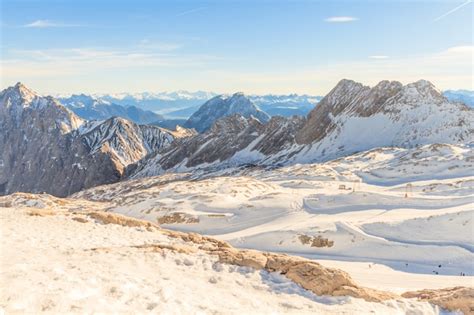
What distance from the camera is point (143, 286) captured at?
14047 mm

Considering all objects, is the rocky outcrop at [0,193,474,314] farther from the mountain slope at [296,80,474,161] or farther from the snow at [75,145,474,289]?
the mountain slope at [296,80,474,161]

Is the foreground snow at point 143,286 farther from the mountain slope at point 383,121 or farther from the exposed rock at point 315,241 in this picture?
the mountain slope at point 383,121

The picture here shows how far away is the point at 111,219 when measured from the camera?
27.1 metres

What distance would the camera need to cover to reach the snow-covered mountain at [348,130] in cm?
11606

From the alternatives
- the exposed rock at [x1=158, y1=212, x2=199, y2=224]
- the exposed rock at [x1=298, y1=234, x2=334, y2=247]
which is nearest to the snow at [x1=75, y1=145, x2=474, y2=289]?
the exposed rock at [x1=298, y1=234, x2=334, y2=247]

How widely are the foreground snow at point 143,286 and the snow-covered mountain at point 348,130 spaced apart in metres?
105

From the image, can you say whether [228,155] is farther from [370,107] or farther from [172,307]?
[172,307]

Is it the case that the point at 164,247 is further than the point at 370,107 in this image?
No

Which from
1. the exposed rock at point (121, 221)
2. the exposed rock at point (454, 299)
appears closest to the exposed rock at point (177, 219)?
the exposed rock at point (121, 221)

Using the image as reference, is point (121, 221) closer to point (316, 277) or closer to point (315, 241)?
point (316, 277)

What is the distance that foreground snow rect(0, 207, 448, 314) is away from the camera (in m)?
12.2

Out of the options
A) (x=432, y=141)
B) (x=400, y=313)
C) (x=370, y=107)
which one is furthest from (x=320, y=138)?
(x=400, y=313)

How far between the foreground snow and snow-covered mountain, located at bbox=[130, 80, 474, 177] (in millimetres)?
104541

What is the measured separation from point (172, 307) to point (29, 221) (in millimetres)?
18039
